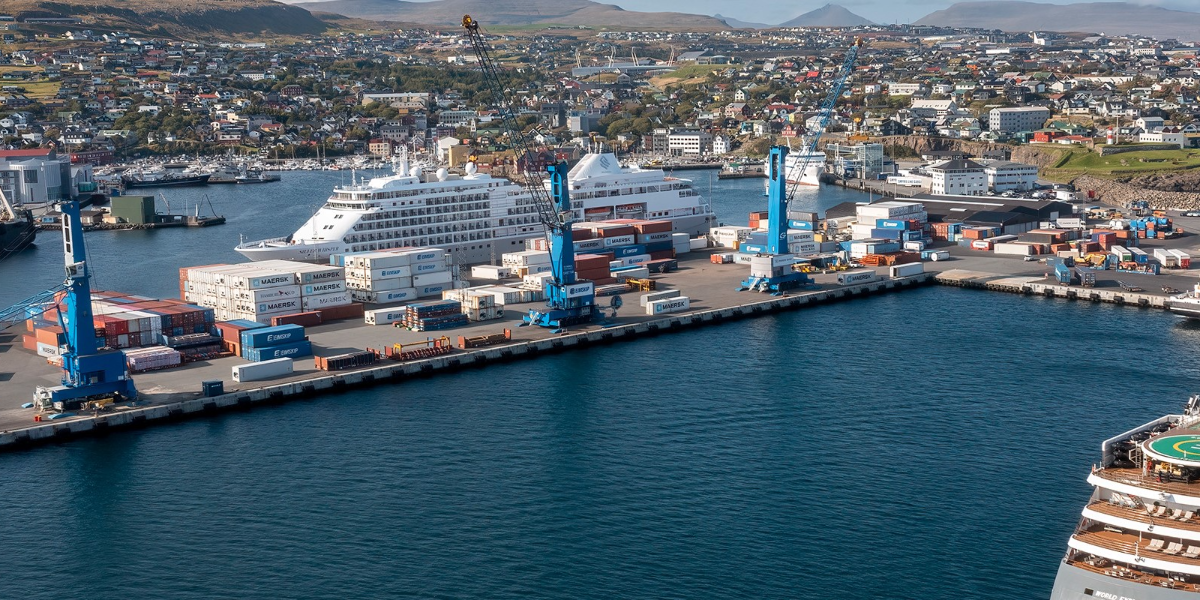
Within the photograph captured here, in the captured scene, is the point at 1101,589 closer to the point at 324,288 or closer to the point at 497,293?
the point at 497,293

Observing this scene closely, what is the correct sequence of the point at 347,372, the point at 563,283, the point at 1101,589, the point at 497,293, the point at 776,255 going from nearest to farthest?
1. the point at 1101,589
2. the point at 347,372
3. the point at 563,283
4. the point at 497,293
5. the point at 776,255

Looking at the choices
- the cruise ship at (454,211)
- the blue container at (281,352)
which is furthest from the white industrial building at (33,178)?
the blue container at (281,352)

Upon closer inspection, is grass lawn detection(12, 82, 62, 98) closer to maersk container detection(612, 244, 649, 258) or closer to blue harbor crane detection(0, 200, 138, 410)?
maersk container detection(612, 244, 649, 258)

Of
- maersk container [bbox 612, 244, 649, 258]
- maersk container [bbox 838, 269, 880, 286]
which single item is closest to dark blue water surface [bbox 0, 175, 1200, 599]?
maersk container [bbox 838, 269, 880, 286]

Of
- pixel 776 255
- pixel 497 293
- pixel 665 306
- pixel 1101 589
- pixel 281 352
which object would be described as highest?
pixel 776 255

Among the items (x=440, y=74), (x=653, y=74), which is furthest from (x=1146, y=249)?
(x=653, y=74)

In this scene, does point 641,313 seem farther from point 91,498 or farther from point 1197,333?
point 91,498

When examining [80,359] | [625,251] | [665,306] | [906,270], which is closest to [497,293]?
[665,306]
